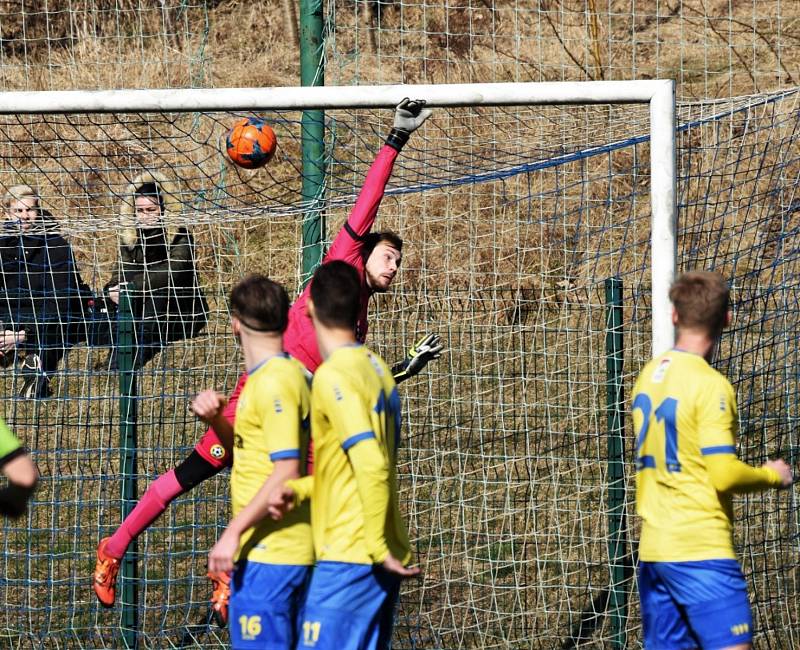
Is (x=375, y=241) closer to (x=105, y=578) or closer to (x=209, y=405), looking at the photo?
(x=209, y=405)

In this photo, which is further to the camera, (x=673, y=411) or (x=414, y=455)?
(x=414, y=455)

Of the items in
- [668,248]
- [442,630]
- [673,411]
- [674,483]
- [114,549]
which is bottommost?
[442,630]

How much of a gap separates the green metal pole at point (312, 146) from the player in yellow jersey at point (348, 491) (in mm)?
2388

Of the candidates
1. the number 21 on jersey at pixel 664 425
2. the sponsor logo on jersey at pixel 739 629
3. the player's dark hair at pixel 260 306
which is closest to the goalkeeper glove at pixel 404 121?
the player's dark hair at pixel 260 306

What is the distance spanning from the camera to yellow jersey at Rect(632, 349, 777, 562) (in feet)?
12.8

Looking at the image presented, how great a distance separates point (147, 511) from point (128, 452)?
2.48 ft

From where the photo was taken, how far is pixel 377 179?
513 centimetres

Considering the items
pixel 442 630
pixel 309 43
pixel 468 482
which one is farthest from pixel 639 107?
pixel 442 630

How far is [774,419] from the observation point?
6188 millimetres

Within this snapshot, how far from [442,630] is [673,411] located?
286cm

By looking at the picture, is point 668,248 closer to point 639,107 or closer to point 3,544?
point 639,107

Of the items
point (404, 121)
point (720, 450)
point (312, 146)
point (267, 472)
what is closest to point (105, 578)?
point (267, 472)

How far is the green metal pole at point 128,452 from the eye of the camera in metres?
6.19

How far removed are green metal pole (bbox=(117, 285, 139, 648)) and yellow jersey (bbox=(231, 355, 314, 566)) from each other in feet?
7.69
